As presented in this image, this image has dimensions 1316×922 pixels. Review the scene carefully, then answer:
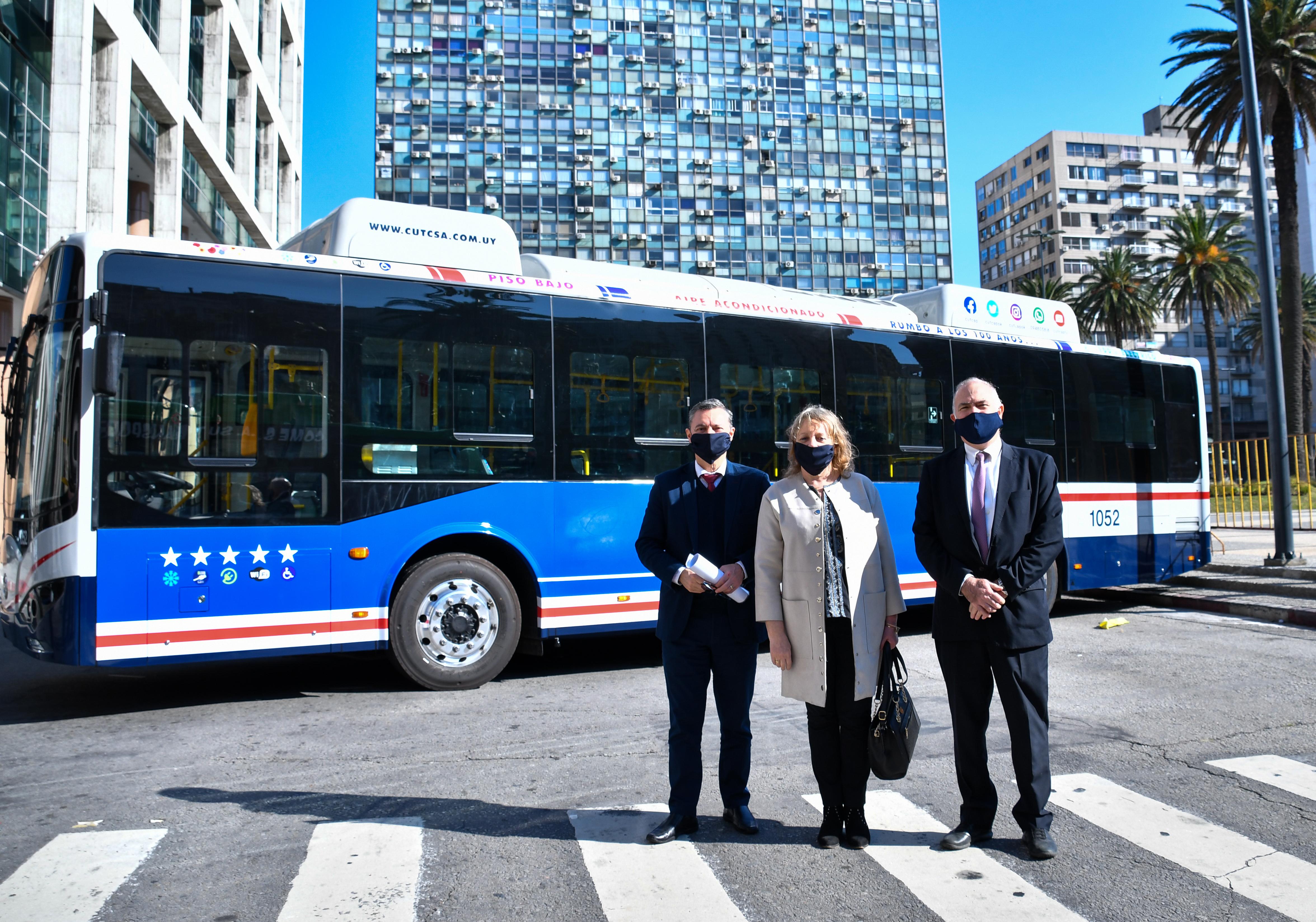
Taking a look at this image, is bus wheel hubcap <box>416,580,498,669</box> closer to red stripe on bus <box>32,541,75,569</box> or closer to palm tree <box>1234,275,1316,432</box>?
red stripe on bus <box>32,541,75,569</box>

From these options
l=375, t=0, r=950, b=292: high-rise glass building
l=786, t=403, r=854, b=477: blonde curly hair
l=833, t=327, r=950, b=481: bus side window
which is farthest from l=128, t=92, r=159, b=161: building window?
l=375, t=0, r=950, b=292: high-rise glass building

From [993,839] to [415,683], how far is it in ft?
15.7

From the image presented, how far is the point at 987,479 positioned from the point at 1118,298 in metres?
59.2

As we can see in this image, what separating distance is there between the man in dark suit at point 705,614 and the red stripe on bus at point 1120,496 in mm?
7171

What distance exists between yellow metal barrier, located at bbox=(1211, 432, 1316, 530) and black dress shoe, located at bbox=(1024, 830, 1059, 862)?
651 inches

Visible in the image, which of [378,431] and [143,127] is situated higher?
[143,127]

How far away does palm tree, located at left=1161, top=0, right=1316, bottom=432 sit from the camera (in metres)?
25.6

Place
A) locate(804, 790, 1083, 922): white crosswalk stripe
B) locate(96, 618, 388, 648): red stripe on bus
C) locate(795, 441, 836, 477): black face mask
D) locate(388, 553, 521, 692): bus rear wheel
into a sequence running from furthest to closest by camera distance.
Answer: locate(388, 553, 521, 692): bus rear wheel
locate(96, 618, 388, 648): red stripe on bus
locate(795, 441, 836, 477): black face mask
locate(804, 790, 1083, 922): white crosswalk stripe

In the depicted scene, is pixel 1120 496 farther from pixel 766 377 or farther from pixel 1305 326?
pixel 1305 326

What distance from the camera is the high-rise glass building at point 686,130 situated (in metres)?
77.6

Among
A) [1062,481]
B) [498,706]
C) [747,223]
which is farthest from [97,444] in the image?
[747,223]

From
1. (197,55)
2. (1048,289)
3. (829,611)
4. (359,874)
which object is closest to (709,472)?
(829,611)

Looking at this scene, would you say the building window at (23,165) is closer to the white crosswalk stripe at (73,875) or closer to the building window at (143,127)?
the building window at (143,127)

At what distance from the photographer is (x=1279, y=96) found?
86.0 ft
